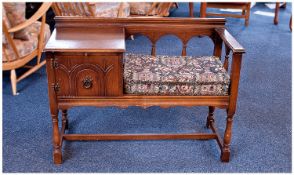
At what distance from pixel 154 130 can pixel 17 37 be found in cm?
133

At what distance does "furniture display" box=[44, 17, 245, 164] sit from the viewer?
183 cm

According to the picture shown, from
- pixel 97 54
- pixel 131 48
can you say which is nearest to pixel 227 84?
pixel 97 54

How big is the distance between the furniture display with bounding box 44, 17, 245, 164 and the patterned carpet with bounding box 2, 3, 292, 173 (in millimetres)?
136

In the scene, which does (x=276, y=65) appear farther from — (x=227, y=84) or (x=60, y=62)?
(x=60, y=62)

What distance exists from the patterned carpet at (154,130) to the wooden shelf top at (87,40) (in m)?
0.71

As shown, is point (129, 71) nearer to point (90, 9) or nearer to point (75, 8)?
point (90, 9)

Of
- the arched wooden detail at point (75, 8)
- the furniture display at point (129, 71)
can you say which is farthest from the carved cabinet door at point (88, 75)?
the arched wooden detail at point (75, 8)

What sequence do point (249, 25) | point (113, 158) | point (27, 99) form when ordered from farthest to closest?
point (249, 25) < point (27, 99) < point (113, 158)

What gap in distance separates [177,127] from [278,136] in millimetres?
658

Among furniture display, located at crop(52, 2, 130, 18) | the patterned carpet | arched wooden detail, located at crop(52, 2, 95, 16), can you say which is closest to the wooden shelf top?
the patterned carpet

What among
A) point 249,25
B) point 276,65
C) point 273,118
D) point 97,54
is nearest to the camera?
point 97,54

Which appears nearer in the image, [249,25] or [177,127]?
[177,127]

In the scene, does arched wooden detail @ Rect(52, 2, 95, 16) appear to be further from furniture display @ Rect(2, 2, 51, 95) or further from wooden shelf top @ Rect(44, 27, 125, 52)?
wooden shelf top @ Rect(44, 27, 125, 52)

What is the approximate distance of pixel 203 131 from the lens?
Answer: 2559mm
